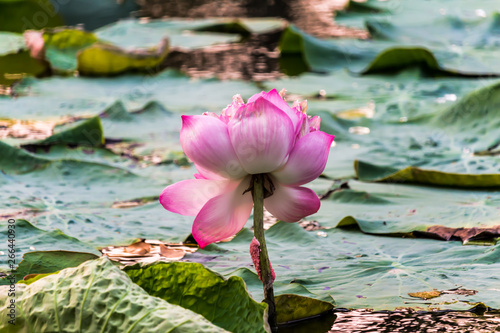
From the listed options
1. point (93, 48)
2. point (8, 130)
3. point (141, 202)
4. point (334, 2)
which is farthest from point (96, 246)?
point (334, 2)

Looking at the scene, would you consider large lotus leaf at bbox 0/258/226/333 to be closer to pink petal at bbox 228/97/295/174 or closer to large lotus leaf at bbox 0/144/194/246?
pink petal at bbox 228/97/295/174

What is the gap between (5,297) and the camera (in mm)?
805

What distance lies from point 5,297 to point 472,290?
0.71 meters

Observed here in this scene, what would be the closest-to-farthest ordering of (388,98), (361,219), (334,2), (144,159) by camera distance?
(361,219) < (144,159) < (388,98) < (334,2)

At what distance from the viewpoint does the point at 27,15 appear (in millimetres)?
4336

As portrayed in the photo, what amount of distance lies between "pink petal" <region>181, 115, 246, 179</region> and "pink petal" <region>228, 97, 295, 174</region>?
0.4 inches

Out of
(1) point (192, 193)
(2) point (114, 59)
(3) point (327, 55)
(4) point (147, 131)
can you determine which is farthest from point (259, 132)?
(3) point (327, 55)

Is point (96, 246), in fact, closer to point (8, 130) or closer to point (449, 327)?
point (449, 327)

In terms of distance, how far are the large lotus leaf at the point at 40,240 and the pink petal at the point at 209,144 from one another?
0.41m

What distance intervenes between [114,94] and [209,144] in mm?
1973

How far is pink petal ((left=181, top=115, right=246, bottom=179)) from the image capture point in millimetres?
830

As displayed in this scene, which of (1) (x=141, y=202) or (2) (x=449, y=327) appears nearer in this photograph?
(2) (x=449, y=327)

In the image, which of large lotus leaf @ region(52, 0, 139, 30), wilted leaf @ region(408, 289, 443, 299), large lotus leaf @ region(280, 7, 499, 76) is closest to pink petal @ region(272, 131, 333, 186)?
wilted leaf @ region(408, 289, 443, 299)

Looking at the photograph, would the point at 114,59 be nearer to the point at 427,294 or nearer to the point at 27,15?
the point at 27,15
